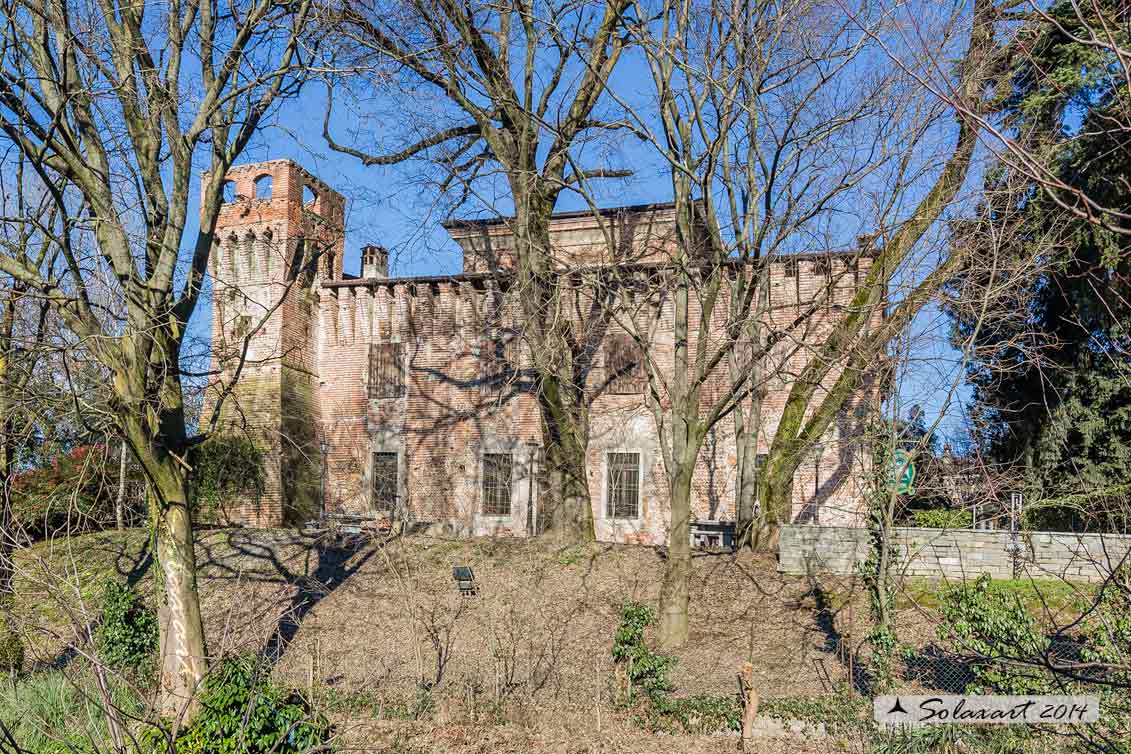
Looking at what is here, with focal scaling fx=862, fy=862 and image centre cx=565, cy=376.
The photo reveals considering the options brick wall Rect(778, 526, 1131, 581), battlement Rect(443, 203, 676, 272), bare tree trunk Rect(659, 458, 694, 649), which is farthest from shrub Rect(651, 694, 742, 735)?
battlement Rect(443, 203, 676, 272)

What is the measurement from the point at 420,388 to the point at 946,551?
1320 cm

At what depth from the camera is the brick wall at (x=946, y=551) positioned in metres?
13.4

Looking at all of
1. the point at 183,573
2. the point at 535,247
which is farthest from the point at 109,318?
the point at 535,247

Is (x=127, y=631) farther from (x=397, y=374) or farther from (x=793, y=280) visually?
(x=793, y=280)

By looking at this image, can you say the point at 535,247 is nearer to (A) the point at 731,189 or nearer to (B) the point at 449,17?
(A) the point at 731,189

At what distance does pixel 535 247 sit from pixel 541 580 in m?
6.13

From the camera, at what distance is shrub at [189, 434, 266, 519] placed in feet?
70.3

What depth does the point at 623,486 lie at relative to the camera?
20797mm

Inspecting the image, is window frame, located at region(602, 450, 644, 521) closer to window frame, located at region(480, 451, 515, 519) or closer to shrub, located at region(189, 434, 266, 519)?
window frame, located at region(480, 451, 515, 519)

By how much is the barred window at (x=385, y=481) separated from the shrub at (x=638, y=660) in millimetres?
12897

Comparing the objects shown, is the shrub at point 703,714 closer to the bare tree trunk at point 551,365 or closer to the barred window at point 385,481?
the bare tree trunk at point 551,365

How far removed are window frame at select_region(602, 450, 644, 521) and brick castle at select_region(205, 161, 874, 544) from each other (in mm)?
34

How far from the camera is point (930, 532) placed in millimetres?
14469

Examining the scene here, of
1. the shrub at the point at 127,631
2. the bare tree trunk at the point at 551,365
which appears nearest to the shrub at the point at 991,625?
the bare tree trunk at the point at 551,365
